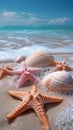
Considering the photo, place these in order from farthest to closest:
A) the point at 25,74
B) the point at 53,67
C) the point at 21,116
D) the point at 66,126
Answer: the point at 53,67
the point at 25,74
the point at 21,116
the point at 66,126

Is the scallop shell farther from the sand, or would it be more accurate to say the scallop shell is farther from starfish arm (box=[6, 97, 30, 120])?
starfish arm (box=[6, 97, 30, 120])

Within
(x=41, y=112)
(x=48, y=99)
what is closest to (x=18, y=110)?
(x=41, y=112)

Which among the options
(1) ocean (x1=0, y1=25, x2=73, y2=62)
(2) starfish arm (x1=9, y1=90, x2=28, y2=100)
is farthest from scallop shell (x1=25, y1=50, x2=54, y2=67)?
(1) ocean (x1=0, y1=25, x2=73, y2=62)

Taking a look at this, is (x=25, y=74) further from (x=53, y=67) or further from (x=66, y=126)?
(x=66, y=126)

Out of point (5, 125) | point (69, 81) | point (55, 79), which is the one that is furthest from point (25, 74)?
point (5, 125)

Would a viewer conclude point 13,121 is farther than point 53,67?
No

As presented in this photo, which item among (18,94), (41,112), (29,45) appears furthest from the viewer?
(29,45)

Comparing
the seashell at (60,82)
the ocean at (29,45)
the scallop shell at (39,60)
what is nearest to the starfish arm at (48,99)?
the seashell at (60,82)

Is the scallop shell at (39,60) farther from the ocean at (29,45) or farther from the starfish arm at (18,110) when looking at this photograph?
A: the ocean at (29,45)

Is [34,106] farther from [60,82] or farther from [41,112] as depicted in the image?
[60,82]
